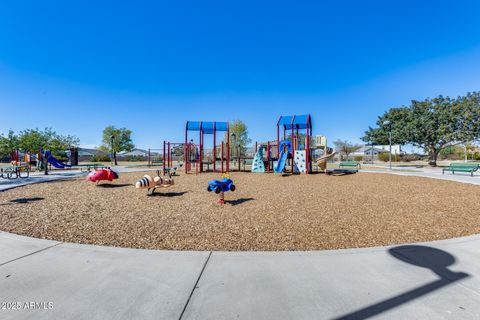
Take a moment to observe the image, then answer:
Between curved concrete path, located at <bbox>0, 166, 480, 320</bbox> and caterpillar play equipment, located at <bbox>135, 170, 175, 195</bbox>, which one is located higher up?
caterpillar play equipment, located at <bbox>135, 170, 175, 195</bbox>

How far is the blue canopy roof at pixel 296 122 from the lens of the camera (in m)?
17.1

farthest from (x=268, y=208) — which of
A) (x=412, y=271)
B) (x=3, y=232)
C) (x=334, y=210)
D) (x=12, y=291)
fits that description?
(x=3, y=232)

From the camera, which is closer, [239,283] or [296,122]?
[239,283]

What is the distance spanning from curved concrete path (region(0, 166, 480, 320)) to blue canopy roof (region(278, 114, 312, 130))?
46.3ft

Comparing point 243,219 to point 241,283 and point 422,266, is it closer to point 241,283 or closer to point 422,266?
point 241,283

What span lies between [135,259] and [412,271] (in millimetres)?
3807

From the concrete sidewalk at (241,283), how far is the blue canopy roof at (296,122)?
555 inches

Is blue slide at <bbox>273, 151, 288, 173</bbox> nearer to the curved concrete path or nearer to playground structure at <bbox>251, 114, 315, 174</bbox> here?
playground structure at <bbox>251, 114, 315, 174</bbox>

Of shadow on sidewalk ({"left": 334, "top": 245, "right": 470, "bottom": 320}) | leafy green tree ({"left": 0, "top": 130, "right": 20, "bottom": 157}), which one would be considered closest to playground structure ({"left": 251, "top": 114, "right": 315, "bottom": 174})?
shadow on sidewalk ({"left": 334, "top": 245, "right": 470, "bottom": 320})

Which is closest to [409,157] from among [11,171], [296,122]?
[296,122]

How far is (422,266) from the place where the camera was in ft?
10.3

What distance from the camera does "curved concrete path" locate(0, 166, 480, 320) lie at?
226cm

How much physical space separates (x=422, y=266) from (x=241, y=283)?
2.51 m

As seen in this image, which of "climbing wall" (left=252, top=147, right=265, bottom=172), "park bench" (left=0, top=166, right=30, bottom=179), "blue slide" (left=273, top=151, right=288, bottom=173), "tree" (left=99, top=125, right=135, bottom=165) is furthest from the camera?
"tree" (left=99, top=125, right=135, bottom=165)
